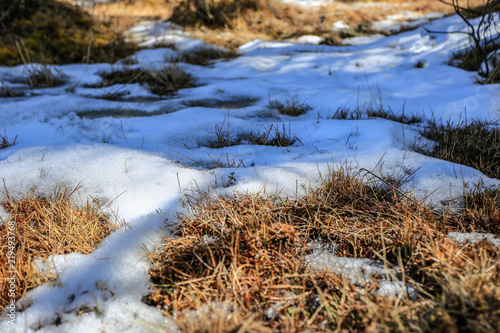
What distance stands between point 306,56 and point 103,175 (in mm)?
4655

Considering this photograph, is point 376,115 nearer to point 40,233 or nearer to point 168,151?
point 168,151

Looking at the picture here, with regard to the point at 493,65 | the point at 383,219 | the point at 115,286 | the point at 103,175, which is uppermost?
the point at 493,65

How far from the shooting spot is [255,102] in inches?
137

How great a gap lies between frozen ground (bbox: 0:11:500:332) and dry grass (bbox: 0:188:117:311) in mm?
68

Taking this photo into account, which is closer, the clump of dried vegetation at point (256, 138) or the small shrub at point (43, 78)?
Result: the clump of dried vegetation at point (256, 138)

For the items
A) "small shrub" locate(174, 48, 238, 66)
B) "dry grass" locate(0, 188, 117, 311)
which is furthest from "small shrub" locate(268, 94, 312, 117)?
"small shrub" locate(174, 48, 238, 66)

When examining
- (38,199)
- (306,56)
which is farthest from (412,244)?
(306,56)

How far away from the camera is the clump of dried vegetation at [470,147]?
6.00 feet

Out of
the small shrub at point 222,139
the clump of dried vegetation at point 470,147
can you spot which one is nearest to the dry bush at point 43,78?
the small shrub at point 222,139

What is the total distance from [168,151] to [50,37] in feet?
16.4

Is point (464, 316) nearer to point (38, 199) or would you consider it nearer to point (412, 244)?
point (412, 244)

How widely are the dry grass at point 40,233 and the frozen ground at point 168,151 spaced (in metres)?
0.07

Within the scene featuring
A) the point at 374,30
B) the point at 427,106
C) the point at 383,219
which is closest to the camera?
the point at 383,219

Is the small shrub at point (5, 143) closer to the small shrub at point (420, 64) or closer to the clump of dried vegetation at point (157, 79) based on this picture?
the clump of dried vegetation at point (157, 79)
